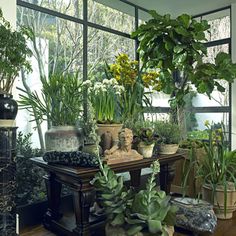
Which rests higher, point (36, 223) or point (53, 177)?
point (53, 177)

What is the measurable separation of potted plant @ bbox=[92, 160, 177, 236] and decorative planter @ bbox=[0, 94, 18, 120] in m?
0.71

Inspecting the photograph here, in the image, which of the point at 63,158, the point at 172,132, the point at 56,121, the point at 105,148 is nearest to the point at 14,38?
the point at 56,121

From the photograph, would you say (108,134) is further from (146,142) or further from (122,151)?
(146,142)

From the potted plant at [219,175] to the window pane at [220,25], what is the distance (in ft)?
7.67

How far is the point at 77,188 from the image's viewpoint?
1.99 m

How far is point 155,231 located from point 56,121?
123cm

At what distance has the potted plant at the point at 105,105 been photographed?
2.41 metres

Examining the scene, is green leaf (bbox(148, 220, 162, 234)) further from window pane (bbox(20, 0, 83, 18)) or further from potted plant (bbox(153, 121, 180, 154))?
window pane (bbox(20, 0, 83, 18))

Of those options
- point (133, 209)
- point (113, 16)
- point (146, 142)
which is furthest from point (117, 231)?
point (113, 16)

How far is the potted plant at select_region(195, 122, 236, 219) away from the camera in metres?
2.79

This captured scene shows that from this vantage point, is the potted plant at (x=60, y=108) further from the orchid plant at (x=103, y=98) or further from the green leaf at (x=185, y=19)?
the green leaf at (x=185, y=19)

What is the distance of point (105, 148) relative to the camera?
7.77ft

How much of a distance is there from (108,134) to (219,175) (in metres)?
1.33

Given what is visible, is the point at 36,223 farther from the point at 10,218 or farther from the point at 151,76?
the point at 151,76
